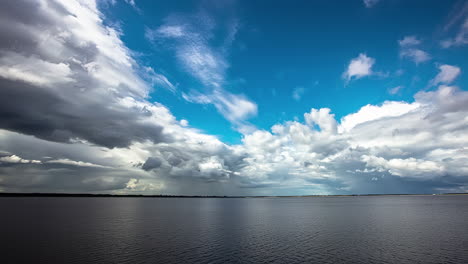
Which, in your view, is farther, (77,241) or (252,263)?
(77,241)

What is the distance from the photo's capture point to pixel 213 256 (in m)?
45.7

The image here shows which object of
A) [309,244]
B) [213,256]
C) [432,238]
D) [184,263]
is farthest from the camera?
[432,238]

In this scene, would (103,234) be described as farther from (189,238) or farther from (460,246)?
(460,246)

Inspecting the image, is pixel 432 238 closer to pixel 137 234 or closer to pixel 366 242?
pixel 366 242

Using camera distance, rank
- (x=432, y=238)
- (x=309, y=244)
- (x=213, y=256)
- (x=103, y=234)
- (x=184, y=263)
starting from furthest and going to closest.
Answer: (x=103, y=234) → (x=432, y=238) → (x=309, y=244) → (x=213, y=256) → (x=184, y=263)

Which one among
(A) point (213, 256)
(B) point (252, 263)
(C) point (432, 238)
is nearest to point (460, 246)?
(C) point (432, 238)

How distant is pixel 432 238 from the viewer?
60188 mm

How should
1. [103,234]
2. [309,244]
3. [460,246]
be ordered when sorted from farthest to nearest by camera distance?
[103,234]
[309,244]
[460,246]

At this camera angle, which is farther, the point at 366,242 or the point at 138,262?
the point at 366,242

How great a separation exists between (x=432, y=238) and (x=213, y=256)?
5318 centimetres

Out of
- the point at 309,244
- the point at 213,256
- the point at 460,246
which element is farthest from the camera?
the point at 309,244

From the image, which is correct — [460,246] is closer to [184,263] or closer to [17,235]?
[184,263]

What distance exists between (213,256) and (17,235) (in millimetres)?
53532

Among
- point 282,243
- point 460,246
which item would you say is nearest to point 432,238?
point 460,246
